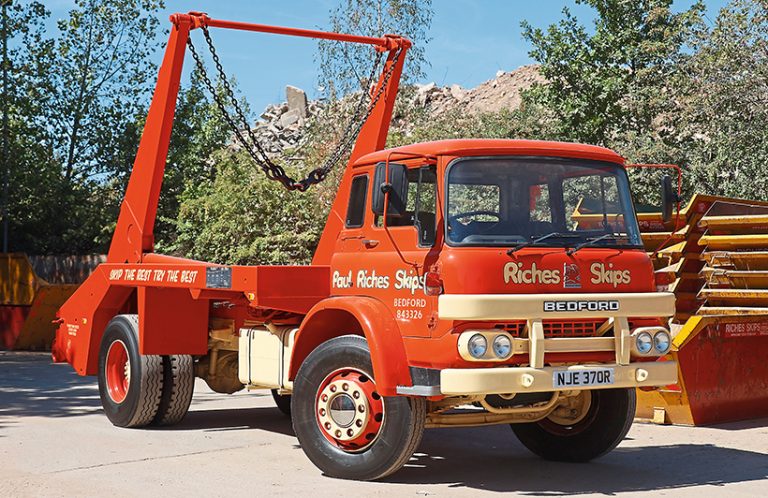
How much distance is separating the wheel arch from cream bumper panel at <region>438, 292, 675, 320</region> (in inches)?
19.9

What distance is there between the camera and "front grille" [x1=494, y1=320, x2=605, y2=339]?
7305mm

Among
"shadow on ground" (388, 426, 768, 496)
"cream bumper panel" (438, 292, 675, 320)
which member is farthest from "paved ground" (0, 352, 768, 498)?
"cream bumper panel" (438, 292, 675, 320)

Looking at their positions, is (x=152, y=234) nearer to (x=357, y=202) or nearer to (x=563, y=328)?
(x=357, y=202)

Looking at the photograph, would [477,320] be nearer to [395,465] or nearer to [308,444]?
[395,465]

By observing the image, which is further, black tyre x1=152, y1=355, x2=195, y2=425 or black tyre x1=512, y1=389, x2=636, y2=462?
black tyre x1=152, y1=355, x2=195, y2=425

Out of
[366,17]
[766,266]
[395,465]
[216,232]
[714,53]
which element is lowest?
[395,465]

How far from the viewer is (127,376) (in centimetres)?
1063

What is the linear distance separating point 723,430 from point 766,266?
2.33 metres

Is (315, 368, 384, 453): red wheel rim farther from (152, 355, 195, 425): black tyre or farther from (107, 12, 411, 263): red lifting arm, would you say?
(107, 12, 411, 263): red lifting arm

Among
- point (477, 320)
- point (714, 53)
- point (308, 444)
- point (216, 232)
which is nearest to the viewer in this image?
point (477, 320)

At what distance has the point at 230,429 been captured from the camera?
10516 millimetres

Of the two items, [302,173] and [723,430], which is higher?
[302,173]

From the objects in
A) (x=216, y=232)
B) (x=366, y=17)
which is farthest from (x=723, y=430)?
(x=366, y=17)

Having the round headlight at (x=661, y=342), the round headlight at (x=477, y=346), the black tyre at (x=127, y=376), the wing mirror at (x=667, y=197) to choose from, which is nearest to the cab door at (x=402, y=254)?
the round headlight at (x=477, y=346)
